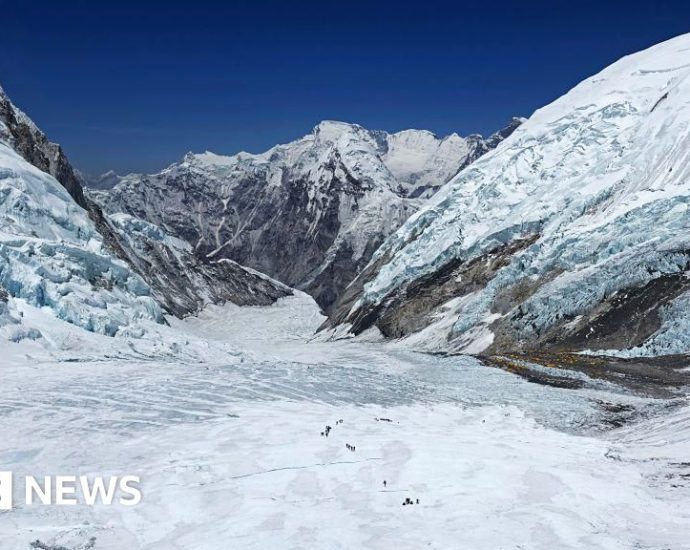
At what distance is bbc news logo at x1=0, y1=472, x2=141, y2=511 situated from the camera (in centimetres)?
2255

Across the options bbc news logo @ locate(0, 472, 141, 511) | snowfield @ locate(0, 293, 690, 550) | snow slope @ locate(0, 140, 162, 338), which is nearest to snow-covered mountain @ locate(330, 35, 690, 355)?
snowfield @ locate(0, 293, 690, 550)

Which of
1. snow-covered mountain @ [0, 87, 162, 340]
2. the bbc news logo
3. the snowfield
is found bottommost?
the bbc news logo

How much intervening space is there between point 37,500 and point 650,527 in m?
19.2

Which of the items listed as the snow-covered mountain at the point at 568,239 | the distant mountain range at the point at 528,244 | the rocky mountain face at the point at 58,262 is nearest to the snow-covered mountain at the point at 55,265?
the rocky mountain face at the point at 58,262

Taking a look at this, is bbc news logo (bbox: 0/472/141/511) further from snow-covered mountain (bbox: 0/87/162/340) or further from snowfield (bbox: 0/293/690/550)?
snow-covered mountain (bbox: 0/87/162/340)

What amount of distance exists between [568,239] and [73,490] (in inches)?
3208

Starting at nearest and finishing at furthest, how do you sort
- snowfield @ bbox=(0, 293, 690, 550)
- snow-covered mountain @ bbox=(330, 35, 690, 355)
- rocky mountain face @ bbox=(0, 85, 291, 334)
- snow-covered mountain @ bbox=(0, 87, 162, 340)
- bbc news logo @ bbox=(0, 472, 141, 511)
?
snowfield @ bbox=(0, 293, 690, 550) → bbc news logo @ bbox=(0, 472, 141, 511) → snow-covered mountain @ bbox=(0, 87, 162, 340) → rocky mountain face @ bbox=(0, 85, 291, 334) → snow-covered mountain @ bbox=(330, 35, 690, 355)

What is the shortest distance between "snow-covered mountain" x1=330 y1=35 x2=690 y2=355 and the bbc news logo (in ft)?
175

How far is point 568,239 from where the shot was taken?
93.5 meters

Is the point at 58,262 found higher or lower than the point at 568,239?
lower

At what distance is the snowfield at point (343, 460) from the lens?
1975cm

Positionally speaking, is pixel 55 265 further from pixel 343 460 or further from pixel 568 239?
pixel 568 239

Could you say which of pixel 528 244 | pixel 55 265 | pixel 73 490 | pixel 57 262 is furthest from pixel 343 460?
pixel 528 244

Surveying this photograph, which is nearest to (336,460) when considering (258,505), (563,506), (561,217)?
(258,505)
